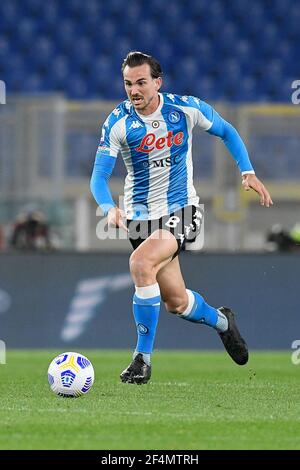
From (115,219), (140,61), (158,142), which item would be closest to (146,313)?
(115,219)

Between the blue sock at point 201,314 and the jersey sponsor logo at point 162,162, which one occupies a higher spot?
the jersey sponsor logo at point 162,162

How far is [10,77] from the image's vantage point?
15523 millimetres

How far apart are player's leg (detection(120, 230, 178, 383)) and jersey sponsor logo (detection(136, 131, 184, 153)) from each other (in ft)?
1.83

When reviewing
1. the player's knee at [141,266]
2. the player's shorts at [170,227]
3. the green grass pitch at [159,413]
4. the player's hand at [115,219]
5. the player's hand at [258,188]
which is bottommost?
the green grass pitch at [159,413]

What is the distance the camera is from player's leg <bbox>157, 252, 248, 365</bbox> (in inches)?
281

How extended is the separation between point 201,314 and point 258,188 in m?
1.01

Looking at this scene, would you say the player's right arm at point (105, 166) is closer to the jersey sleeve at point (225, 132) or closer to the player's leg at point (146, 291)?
the player's leg at point (146, 291)

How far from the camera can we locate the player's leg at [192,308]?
23.4 feet

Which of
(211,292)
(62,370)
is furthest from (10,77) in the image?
(62,370)

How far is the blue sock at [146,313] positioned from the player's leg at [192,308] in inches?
10.5

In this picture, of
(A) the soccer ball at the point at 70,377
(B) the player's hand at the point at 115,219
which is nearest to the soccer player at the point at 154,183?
(B) the player's hand at the point at 115,219

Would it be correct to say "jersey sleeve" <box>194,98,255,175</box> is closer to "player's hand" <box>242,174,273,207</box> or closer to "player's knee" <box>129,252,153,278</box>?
"player's hand" <box>242,174,273,207</box>

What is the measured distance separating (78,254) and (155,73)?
196 inches

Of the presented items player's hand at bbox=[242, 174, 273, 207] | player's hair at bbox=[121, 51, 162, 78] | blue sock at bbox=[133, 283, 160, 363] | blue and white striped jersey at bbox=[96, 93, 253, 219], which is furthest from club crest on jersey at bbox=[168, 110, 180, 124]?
blue sock at bbox=[133, 283, 160, 363]
